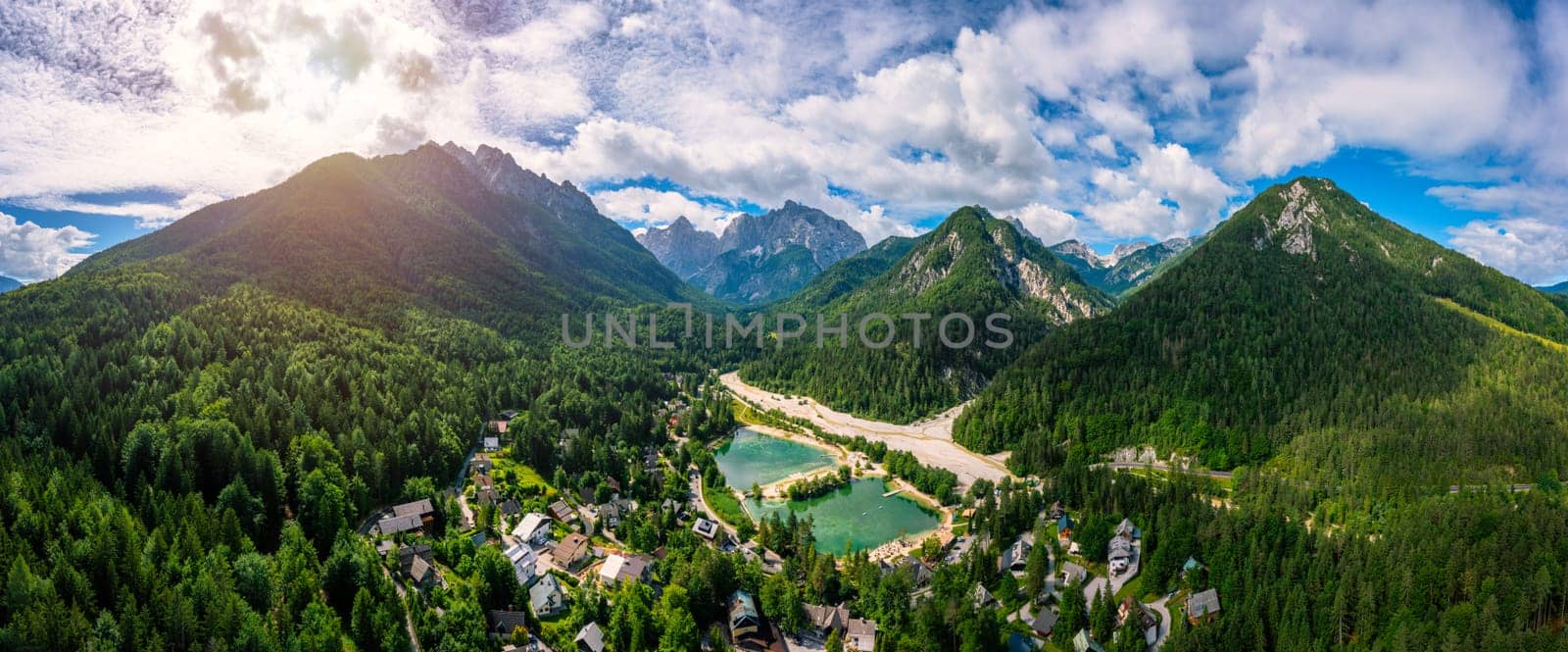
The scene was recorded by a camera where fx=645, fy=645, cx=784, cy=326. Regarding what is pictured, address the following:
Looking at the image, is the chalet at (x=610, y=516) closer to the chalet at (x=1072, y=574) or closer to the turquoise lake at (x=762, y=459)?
the turquoise lake at (x=762, y=459)

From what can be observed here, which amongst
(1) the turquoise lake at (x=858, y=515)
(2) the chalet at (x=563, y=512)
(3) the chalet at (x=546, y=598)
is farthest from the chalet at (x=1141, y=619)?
(2) the chalet at (x=563, y=512)

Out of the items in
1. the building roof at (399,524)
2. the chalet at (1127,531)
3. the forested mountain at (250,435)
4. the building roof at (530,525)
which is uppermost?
the forested mountain at (250,435)

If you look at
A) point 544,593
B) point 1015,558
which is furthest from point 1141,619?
point 544,593

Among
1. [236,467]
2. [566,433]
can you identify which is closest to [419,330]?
[566,433]

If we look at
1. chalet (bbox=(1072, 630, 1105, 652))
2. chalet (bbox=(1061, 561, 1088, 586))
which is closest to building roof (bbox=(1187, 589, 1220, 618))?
chalet (bbox=(1061, 561, 1088, 586))

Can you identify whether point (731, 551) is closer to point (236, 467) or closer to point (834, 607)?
point (834, 607)

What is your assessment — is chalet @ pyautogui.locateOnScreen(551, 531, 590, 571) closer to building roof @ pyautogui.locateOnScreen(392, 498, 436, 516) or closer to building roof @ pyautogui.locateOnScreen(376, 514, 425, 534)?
building roof @ pyautogui.locateOnScreen(376, 514, 425, 534)

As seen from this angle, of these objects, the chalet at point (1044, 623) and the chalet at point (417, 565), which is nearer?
the chalet at point (417, 565)
